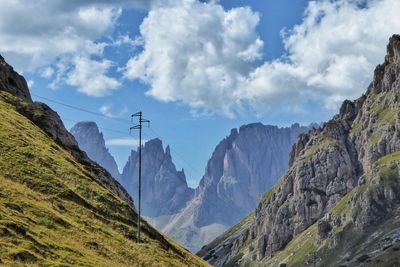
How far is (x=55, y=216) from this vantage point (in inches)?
2475

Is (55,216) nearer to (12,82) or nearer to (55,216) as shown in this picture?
(55,216)

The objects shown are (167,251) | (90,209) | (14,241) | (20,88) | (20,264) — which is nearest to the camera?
(20,264)

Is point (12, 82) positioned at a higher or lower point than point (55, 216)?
higher

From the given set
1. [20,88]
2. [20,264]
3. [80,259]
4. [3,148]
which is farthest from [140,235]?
[20,88]

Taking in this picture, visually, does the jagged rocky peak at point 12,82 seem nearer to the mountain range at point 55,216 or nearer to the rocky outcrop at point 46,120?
the rocky outcrop at point 46,120

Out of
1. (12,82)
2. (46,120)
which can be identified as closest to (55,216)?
(46,120)

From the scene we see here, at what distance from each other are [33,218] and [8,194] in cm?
536

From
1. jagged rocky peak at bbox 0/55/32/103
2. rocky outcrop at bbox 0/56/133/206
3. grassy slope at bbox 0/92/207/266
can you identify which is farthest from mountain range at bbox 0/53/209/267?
jagged rocky peak at bbox 0/55/32/103

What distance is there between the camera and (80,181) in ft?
285

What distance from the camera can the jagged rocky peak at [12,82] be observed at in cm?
12875

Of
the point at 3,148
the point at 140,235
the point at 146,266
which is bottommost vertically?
the point at 146,266

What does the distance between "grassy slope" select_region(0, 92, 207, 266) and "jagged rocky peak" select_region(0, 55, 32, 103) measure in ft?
82.6

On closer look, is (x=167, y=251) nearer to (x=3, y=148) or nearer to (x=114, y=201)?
(x=114, y=201)

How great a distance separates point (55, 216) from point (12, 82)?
82.6 metres
